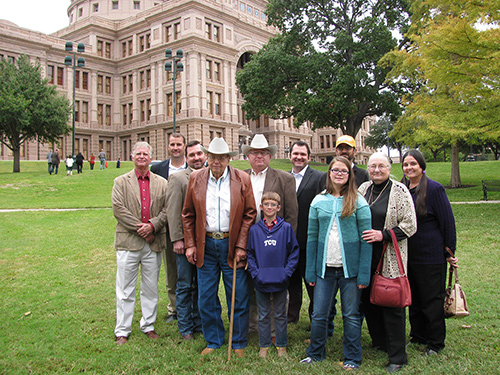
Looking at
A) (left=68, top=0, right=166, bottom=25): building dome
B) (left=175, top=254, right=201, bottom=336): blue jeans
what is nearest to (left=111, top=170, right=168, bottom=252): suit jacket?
(left=175, top=254, right=201, bottom=336): blue jeans

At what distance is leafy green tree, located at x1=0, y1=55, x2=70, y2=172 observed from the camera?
29.8 meters

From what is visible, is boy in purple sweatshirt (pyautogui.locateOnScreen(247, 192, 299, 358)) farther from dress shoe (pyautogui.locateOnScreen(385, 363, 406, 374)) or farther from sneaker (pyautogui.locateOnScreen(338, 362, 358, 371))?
dress shoe (pyautogui.locateOnScreen(385, 363, 406, 374))

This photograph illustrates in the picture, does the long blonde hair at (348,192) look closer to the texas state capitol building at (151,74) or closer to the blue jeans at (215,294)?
the blue jeans at (215,294)

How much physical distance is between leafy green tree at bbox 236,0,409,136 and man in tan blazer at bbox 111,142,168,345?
2091 cm

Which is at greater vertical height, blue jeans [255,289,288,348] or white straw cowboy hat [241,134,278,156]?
white straw cowboy hat [241,134,278,156]

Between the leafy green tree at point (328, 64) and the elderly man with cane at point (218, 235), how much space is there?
21.0 meters

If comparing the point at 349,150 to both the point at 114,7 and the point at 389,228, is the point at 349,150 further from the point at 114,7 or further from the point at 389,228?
the point at 114,7

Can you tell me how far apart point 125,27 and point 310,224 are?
55840 mm

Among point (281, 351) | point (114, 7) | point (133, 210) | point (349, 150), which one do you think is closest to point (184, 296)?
point (133, 210)

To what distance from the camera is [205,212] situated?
4520mm

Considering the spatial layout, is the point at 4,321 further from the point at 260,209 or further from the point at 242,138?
the point at 242,138

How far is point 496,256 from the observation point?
8.13 meters

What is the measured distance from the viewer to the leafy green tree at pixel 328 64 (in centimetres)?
2445

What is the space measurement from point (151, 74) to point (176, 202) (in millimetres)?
48365
